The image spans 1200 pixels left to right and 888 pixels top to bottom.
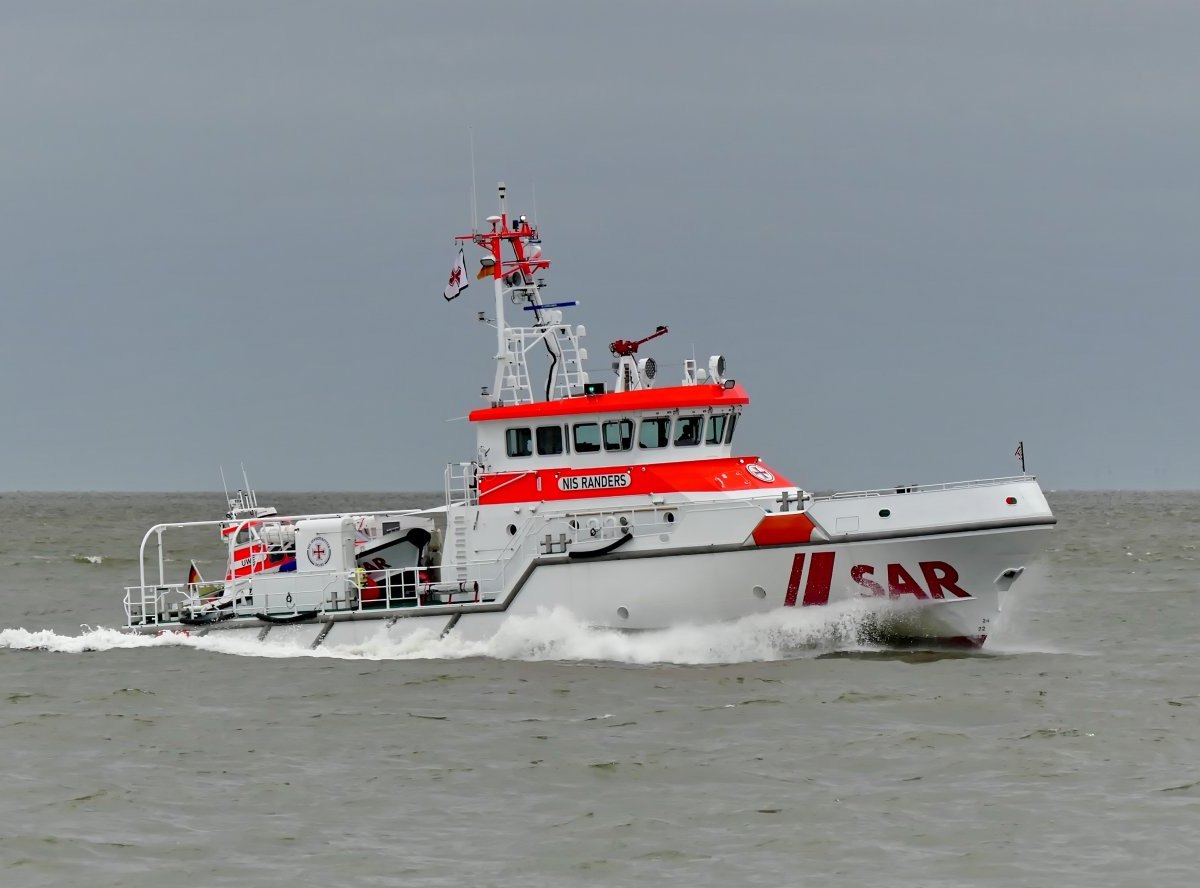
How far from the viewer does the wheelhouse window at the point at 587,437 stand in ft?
65.8

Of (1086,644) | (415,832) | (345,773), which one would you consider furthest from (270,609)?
(1086,644)

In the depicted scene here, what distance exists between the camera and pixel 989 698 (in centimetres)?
1667

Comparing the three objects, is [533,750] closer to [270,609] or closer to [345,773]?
[345,773]

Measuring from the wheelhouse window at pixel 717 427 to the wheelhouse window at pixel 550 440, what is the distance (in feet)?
6.55

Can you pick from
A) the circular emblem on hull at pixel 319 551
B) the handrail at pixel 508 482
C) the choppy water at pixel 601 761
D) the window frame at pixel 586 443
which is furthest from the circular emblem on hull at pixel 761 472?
the circular emblem on hull at pixel 319 551

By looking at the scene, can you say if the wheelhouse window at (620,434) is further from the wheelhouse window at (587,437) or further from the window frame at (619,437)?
the wheelhouse window at (587,437)

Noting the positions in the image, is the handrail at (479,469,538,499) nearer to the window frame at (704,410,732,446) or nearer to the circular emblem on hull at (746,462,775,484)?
the window frame at (704,410,732,446)

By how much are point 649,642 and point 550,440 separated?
3129 mm

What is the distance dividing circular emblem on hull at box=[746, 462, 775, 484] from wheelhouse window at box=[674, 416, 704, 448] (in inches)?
34.0

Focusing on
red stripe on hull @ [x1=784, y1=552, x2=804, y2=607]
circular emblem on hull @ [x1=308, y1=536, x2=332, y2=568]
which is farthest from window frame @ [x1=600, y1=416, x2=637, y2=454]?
circular emblem on hull @ [x1=308, y1=536, x2=332, y2=568]

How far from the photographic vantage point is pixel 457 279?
69.2 feet

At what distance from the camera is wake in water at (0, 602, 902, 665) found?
18.9m

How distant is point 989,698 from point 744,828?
18.5ft

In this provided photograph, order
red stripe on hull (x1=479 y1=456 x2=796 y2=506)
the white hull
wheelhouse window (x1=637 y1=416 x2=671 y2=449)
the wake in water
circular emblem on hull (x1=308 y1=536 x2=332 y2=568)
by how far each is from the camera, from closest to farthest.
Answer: the white hull → the wake in water → red stripe on hull (x1=479 y1=456 x2=796 y2=506) → wheelhouse window (x1=637 y1=416 x2=671 y2=449) → circular emblem on hull (x1=308 y1=536 x2=332 y2=568)
